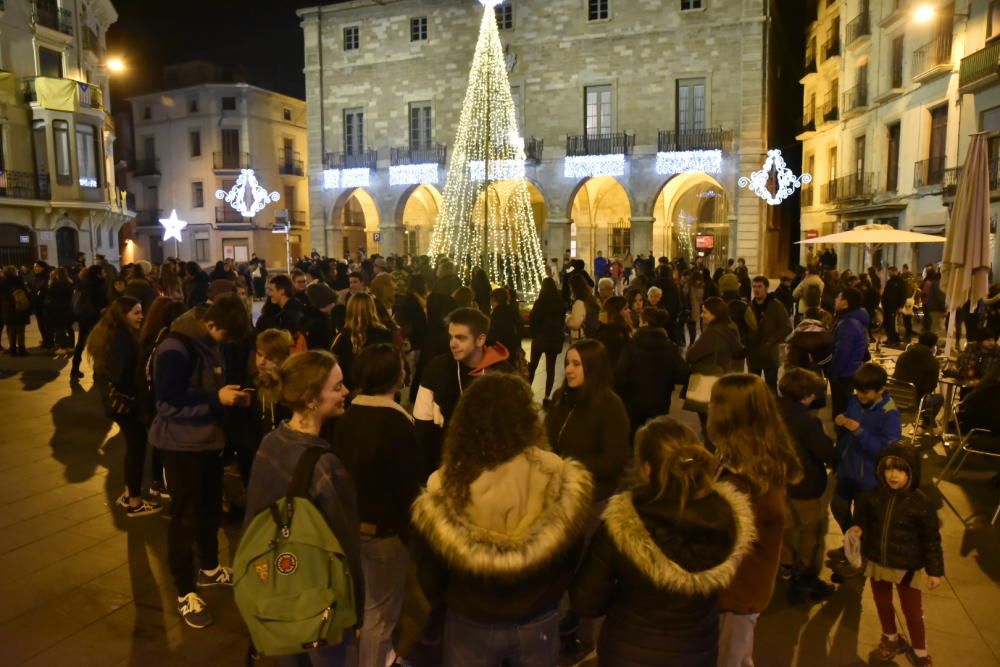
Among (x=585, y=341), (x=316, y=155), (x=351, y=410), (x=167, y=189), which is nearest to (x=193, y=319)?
(x=351, y=410)

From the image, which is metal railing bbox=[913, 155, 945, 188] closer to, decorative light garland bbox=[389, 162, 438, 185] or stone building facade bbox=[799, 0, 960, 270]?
stone building facade bbox=[799, 0, 960, 270]

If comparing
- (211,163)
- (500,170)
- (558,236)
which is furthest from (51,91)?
(558,236)

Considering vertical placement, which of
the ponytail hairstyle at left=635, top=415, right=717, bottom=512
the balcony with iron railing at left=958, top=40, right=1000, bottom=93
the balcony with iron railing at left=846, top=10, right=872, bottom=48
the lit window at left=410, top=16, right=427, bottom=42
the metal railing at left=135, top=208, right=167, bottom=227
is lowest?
the ponytail hairstyle at left=635, top=415, right=717, bottom=512

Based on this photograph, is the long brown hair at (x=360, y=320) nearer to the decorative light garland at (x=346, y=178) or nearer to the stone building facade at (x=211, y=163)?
the decorative light garland at (x=346, y=178)

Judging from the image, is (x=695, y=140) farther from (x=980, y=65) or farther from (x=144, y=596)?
(x=144, y=596)

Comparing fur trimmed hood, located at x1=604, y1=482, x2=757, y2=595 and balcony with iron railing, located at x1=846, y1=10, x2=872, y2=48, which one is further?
balcony with iron railing, located at x1=846, y1=10, x2=872, y2=48

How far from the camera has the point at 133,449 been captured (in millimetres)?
5121

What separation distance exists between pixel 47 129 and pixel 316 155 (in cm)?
945

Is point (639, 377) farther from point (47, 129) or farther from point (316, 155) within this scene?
point (316, 155)

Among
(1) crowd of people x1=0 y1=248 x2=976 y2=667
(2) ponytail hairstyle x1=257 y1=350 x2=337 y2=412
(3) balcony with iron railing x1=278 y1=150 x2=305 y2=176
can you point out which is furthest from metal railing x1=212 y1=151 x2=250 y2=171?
(2) ponytail hairstyle x1=257 y1=350 x2=337 y2=412

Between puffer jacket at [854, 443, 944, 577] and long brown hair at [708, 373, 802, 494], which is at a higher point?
long brown hair at [708, 373, 802, 494]

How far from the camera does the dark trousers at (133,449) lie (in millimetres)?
5008

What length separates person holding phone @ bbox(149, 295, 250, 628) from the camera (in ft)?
11.8

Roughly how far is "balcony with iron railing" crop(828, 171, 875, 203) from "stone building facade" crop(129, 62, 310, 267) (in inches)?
998
